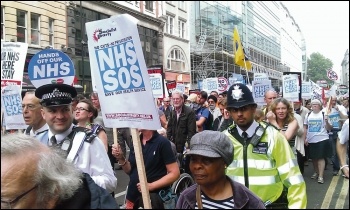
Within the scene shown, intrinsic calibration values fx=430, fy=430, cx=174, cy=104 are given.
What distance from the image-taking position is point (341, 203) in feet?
5.44

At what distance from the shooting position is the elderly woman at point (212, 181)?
2125 millimetres

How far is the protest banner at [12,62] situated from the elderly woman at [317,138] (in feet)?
16.1

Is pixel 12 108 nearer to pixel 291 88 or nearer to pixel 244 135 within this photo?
pixel 244 135

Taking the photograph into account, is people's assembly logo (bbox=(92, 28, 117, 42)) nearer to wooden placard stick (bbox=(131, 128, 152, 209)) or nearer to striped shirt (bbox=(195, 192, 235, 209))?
wooden placard stick (bbox=(131, 128, 152, 209))

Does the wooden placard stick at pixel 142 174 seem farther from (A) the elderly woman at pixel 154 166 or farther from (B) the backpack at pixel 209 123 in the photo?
(B) the backpack at pixel 209 123

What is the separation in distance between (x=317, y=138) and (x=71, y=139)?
562 cm

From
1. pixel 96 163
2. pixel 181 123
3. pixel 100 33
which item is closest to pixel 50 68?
pixel 181 123

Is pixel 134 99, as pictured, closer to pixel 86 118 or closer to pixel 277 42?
pixel 277 42

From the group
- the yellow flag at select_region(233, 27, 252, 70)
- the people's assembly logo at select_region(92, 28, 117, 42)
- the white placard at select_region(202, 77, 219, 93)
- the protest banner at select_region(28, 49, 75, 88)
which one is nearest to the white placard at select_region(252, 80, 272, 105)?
the yellow flag at select_region(233, 27, 252, 70)

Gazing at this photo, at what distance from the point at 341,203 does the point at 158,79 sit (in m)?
8.42

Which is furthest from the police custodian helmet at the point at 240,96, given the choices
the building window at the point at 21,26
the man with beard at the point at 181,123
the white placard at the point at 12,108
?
the building window at the point at 21,26

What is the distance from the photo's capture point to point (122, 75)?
9.55 feet

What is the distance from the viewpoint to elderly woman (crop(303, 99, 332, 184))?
731 cm

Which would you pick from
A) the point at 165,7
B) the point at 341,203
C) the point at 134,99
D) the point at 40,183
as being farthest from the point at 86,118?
the point at 165,7
